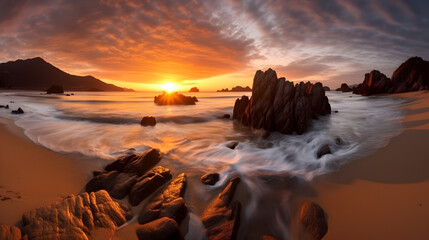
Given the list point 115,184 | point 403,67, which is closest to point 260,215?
point 115,184

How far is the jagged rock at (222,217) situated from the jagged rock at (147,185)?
1847 mm

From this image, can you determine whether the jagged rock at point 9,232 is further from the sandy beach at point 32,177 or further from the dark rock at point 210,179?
the dark rock at point 210,179

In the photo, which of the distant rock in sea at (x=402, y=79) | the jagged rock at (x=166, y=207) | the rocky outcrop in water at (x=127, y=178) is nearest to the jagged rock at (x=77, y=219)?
the jagged rock at (x=166, y=207)

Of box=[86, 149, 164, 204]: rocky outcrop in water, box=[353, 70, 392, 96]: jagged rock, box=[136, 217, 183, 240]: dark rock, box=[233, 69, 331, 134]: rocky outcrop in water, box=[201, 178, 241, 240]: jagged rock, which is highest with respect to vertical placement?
box=[353, 70, 392, 96]: jagged rock

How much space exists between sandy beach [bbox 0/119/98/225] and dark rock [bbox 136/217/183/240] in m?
2.73

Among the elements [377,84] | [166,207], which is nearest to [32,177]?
[166,207]

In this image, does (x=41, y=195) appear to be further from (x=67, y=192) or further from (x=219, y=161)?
(x=219, y=161)

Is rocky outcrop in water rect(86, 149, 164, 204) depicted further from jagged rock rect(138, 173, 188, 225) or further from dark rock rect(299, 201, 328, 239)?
dark rock rect(299, 201, 328, 239)

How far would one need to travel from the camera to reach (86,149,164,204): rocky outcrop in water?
545 cm

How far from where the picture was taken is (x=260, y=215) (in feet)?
16.2

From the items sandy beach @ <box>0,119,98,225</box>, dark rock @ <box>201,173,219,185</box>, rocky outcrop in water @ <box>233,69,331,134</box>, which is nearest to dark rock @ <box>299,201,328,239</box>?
dark rock @ <box>201,173,219,185</box>

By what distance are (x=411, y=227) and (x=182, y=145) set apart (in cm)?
909

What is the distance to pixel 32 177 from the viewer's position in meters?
5.79

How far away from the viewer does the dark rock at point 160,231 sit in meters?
3.81
